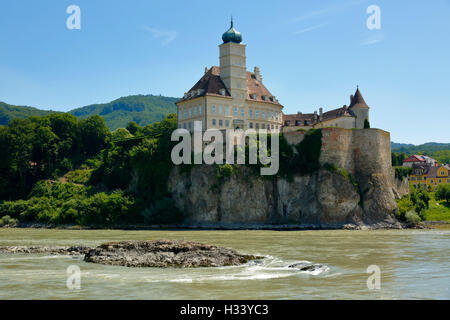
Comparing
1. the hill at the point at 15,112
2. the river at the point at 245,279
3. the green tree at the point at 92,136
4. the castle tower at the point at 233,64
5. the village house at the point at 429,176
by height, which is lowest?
the river at the point at 245,279

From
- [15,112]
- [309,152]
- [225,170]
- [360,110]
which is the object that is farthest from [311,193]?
[15,112]

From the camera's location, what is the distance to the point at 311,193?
5916 centimetres

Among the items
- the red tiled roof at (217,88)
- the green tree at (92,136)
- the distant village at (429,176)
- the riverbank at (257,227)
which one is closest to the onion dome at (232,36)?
the red tiled roof at (217,88)

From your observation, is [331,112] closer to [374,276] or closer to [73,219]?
[73,219]

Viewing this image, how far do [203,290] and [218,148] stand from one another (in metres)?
43.7

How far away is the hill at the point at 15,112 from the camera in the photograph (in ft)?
573

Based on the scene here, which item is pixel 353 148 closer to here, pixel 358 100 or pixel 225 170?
pixel 358 100

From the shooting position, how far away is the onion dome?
2557 inches

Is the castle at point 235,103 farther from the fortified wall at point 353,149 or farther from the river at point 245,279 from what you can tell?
the river at point 245,279

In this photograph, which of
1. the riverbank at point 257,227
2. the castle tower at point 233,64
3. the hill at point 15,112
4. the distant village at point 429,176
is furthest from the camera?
the hill at point 15,112

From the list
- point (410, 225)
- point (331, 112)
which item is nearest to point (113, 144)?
point (331, 112)

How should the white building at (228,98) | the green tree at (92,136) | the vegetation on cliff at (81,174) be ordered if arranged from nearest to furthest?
the vegetation on cliff at (81,174) → the white building at (228,98) → the green tree at (92,136)

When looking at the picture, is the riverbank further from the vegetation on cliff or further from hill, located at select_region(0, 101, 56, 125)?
hill, located at select_region(0, 101, 56, 125)

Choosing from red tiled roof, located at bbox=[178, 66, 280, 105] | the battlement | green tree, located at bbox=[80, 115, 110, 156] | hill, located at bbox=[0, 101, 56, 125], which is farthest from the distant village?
hill, located at bbox=[0, 101, 56, 125]
